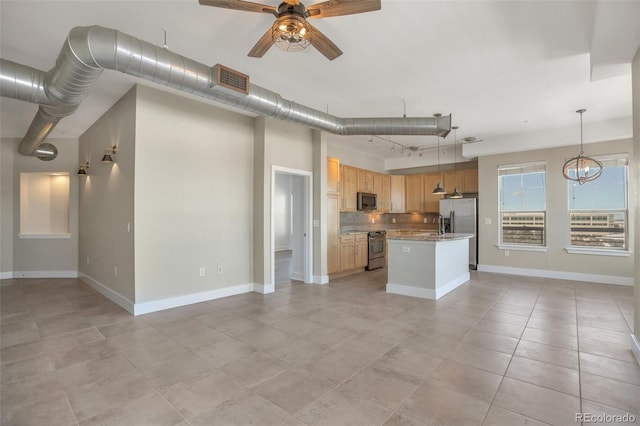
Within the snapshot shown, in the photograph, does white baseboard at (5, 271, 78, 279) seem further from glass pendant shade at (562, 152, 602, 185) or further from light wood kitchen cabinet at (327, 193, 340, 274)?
glass pendant shade at (562, 152, 602, 185)

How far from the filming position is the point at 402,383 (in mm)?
2422

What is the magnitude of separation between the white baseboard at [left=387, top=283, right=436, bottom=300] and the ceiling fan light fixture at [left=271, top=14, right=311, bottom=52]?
4007 mm

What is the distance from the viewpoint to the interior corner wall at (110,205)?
13.8 feet

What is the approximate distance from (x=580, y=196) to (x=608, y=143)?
3.60 feet

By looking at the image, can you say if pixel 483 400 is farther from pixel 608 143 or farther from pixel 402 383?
pixel 608 143

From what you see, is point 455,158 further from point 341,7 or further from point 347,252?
point 341,7

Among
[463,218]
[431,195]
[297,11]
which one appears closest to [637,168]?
[297,11]

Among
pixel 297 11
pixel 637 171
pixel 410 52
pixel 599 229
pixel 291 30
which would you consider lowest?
pixel 599 229

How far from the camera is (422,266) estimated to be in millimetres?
4996

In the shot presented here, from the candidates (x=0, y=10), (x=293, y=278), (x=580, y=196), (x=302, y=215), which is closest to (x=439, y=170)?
(x=580, y=196)

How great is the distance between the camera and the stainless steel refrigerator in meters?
7.59

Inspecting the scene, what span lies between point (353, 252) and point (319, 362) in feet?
14.4

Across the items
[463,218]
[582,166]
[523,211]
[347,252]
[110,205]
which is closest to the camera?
[110,205]

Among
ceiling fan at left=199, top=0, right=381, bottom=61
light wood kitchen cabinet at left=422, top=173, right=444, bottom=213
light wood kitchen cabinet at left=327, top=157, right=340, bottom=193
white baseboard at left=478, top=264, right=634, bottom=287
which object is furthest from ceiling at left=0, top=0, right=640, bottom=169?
light wood kitchen cabinet at left=422, top=173, right=444, bottom=213
